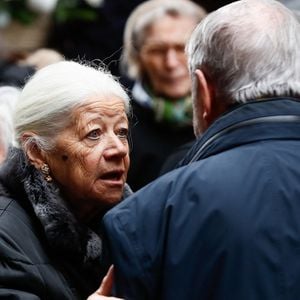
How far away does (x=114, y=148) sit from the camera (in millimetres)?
3697

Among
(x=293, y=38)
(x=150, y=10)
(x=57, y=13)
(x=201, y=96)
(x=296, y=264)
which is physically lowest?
(x=57, y=13)

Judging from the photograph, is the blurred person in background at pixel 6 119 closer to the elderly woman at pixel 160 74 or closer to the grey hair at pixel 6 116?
the grey hair at pixel 6 116

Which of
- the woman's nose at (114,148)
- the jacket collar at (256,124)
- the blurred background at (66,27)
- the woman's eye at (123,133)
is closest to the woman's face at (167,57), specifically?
the blurred background at (66,27)

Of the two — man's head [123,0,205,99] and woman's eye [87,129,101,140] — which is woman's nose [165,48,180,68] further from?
woman's eye [87,129,101,140]

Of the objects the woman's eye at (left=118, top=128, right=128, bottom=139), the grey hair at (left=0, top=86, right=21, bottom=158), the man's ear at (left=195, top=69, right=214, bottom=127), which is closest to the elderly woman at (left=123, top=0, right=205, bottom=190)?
the grey hair at (left=0, top=86, right=21, bottom=158)

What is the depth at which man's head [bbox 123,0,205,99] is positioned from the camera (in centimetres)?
584

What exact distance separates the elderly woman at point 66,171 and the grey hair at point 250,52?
25.2 inches

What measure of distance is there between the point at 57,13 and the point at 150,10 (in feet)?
4.94

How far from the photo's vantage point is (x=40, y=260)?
351 cm

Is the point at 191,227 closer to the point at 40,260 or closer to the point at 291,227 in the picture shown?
the point at 291,227

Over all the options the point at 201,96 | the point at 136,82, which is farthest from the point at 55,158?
the point at 136,82

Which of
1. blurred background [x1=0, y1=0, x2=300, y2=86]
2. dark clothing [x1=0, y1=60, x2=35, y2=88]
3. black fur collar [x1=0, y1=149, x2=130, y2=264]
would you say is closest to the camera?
black fur collar [x1=0, y1=149, x2=130, y2=264]

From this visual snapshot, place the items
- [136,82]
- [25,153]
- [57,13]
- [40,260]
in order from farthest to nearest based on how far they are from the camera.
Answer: [57,13]
[136,82]
[25,153]
[40,260]

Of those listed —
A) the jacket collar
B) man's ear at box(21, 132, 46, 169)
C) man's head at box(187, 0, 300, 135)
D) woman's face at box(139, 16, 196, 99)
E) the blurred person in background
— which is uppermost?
man's head at box(187, 0, 300, 135)
